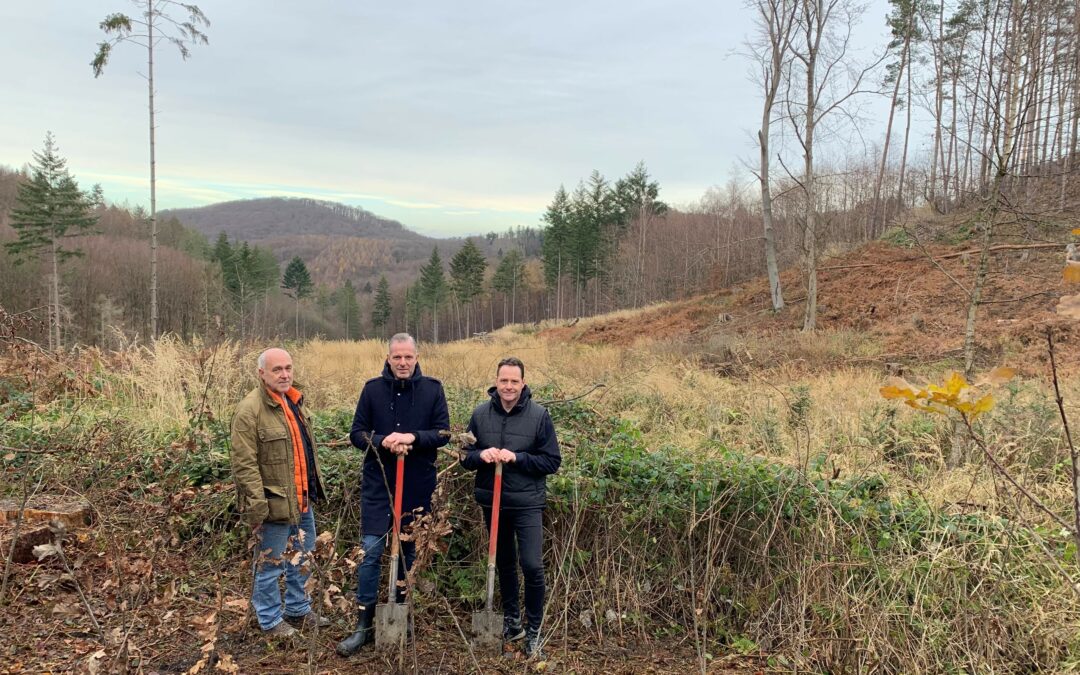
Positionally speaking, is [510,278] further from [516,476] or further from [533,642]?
[533,642]

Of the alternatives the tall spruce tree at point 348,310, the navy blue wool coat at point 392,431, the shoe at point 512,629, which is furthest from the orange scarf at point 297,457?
the tall spruce tree at point 348,310

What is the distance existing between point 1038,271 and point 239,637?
18.3 m

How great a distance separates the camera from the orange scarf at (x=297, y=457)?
362cm

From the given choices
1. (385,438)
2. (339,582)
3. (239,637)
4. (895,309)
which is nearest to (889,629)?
(385,438)

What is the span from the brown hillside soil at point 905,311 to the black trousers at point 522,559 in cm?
560

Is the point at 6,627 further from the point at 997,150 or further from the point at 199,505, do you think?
the point at 997,150

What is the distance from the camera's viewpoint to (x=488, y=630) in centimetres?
359

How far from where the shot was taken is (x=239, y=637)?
355 centimetres

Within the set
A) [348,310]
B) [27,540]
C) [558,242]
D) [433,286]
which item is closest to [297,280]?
[348,310]

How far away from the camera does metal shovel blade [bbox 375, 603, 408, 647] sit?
134 inches

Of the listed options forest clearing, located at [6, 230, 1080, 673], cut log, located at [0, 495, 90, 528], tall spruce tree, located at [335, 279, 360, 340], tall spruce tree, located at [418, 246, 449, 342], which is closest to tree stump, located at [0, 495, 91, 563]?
cut log, located at [0, 495, 90, 528]

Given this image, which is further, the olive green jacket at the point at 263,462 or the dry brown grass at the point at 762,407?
the dry brown grass at the point at 762,407

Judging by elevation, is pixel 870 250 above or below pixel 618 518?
above

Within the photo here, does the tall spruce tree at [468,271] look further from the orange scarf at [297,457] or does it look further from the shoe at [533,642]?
the shoe at [533,642]
